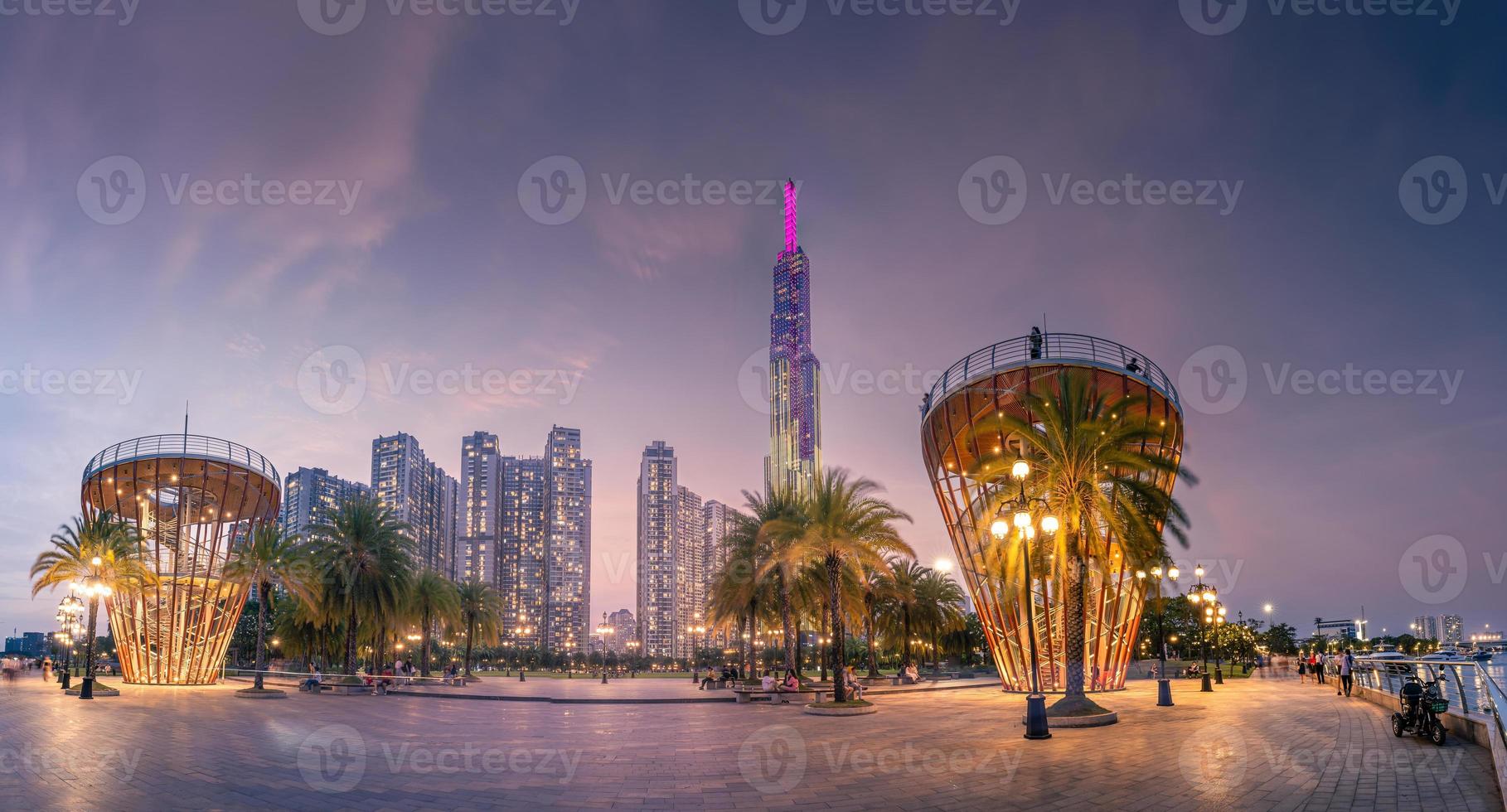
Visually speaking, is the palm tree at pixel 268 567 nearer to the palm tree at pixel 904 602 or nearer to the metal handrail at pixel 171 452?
the metal handrail at pixel 171 452

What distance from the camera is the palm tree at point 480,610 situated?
198 feet

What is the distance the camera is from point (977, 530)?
29766 mm

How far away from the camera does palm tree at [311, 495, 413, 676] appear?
40.6 m

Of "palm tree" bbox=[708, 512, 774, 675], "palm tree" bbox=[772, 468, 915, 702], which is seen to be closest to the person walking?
"palm tree" bbox=[772, 468, 915, 702]

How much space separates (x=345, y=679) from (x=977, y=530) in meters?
29.4

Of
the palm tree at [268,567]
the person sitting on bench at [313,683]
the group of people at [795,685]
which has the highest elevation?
the palm tree at [268,567]

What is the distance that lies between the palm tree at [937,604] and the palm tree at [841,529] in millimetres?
22092

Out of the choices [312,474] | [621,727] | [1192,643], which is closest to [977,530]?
[621,727]

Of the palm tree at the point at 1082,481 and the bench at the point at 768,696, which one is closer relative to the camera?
the palm tree at the point at 1082,481

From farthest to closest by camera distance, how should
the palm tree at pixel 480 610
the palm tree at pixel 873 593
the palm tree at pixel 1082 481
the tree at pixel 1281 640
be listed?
the tree at pixel 1281 640 → the palm tree at pixel 480 610 → the palm tree at pixel 873 593 → the palm tree at pixel 1082 481

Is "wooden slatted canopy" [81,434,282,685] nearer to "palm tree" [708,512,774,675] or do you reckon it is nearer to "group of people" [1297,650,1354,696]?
"palm tree" [708,512,774,675]

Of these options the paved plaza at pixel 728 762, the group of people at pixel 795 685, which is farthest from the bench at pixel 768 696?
the paved plaza at pixel 728 762

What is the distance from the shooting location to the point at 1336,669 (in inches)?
1422

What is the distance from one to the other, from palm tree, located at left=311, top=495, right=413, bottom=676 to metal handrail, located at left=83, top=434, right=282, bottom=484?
6.07 meters
